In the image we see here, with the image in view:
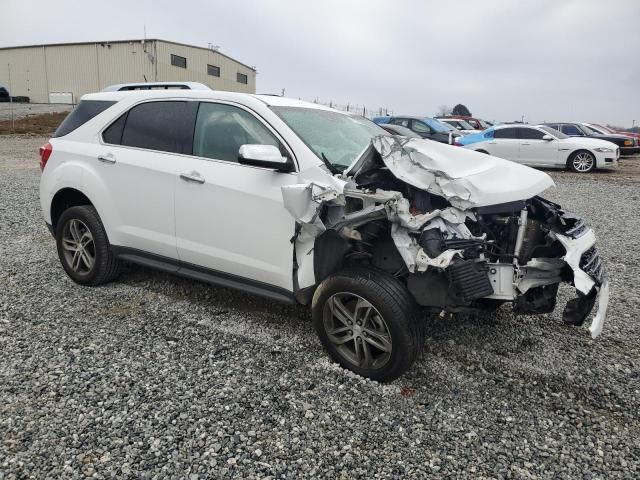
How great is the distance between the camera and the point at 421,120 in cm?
1709

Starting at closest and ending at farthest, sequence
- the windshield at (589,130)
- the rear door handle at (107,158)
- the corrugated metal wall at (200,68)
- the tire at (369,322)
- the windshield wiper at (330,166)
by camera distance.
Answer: the tire at (369,322) < the windshield wiper at (330,166) < the rear door handle at (107,158) < the windshield at (589,130) < the corrugated metal wall at (200,68)

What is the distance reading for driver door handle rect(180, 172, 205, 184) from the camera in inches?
137

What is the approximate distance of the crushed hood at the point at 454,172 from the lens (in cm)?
267

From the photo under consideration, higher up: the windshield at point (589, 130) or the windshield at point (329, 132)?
the windshield at point (589, 130)

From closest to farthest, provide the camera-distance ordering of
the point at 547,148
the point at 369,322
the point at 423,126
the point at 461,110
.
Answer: the point at 369,322, the point at 547,148, the point at 423,126, the point at 461,110

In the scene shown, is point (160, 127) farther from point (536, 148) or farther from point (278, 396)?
point (536, 148)

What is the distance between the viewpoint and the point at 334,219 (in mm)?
2922

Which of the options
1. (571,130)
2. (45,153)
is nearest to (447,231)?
(45,153)

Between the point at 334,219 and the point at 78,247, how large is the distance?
8.84ft

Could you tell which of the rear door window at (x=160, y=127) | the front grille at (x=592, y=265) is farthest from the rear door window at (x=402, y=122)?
the front grille at (x=592, y=265)

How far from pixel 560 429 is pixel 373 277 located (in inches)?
49.4

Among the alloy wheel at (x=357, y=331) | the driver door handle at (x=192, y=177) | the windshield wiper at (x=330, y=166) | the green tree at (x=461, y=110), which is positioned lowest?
the alloy wheel at (x=357, y=331)

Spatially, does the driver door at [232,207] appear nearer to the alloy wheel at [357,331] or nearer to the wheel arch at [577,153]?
the alloy wheel at [357,331]

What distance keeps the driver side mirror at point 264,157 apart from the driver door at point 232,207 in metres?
0.08
